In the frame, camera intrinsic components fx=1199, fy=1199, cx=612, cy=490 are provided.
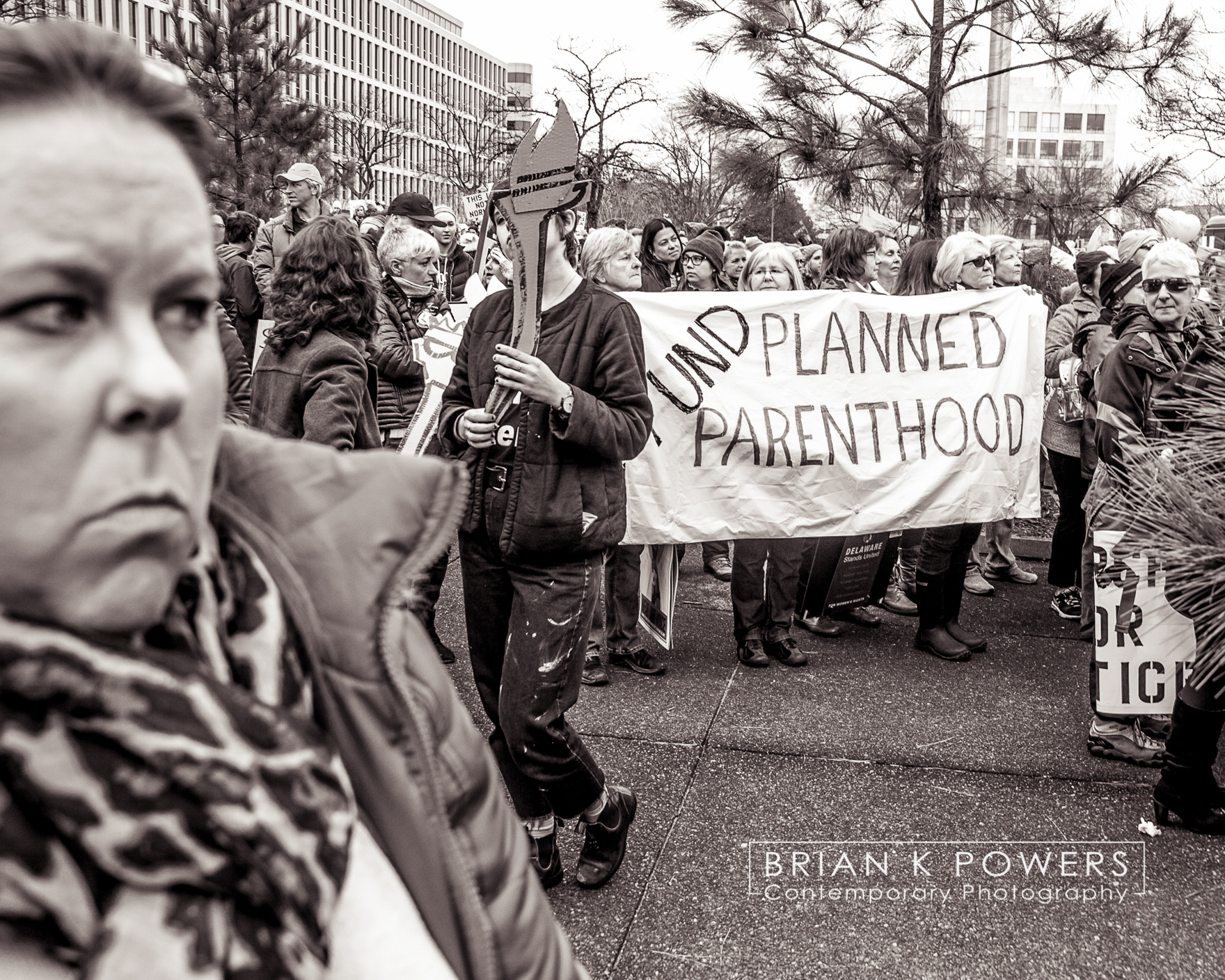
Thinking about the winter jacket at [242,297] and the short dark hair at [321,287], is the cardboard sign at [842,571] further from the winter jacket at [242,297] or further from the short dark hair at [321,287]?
the winter jacket at [242,297]

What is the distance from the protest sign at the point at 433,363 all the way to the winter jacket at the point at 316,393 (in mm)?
918

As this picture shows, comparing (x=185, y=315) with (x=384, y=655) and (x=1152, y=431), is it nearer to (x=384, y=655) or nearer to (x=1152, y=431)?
(x=384, y=655)

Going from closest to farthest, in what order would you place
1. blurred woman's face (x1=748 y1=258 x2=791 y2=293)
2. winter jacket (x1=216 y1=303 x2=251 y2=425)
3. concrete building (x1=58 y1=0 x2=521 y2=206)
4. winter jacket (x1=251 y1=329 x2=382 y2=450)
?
winter jacket (x1=251 y1=329 x2=382 y2=450) < winter jacket (x1=216 y1=303 x2=251 y2=425) < blurred woman's face (x1=748 y1=258 x2=791 y2=293) < concrete building (x1=58 y1=0 x2=521 y2=206)

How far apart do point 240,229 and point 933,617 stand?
522cm

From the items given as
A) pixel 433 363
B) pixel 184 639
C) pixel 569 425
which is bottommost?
pixel 184 639

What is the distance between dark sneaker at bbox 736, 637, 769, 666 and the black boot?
6.33 feet

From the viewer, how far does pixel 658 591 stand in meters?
5.36

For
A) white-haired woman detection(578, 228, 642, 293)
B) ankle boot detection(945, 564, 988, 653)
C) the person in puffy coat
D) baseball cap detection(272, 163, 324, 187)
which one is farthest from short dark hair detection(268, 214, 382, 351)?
baseball cap detection(272, 163, 324, 187)

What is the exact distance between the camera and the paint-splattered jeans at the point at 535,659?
3104mm

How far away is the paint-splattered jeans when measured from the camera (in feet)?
10.2

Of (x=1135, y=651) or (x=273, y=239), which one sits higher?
(x=273, y=239)

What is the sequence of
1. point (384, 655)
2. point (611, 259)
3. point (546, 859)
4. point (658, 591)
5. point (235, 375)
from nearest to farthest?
point (384, 655) → point (546, 859) → point (235, 375) → point (611, 259) → point (658, 591)

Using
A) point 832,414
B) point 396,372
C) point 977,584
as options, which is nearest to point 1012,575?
point 977,584

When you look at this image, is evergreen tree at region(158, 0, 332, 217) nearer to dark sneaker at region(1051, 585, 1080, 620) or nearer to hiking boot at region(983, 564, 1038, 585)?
hiking boot at region(983, 564, 1038, 585)
